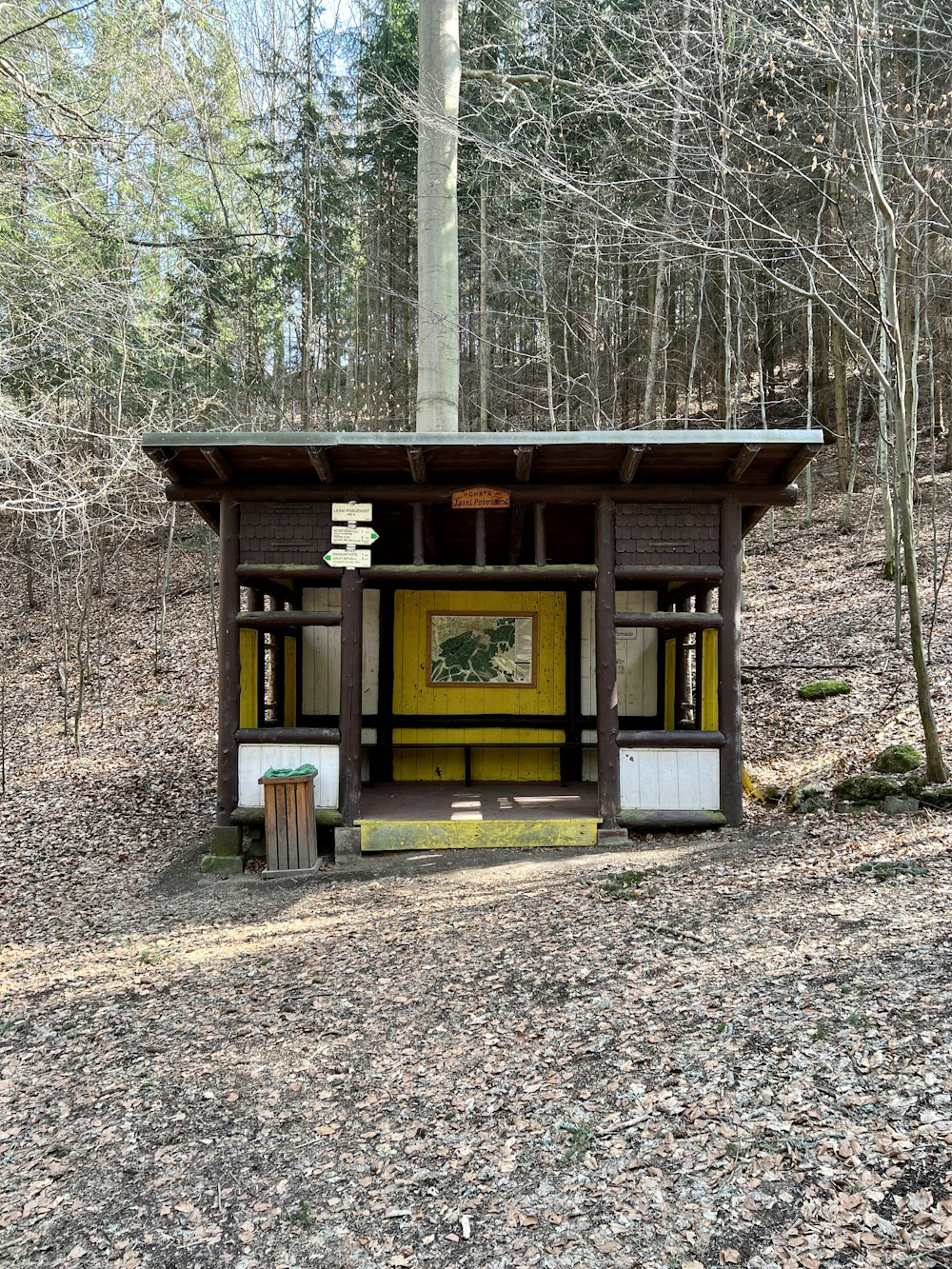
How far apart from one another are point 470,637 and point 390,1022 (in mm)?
5779

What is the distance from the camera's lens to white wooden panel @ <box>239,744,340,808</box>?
23.3ft

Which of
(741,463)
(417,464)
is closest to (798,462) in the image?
(741,463)

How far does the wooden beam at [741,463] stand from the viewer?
637cm

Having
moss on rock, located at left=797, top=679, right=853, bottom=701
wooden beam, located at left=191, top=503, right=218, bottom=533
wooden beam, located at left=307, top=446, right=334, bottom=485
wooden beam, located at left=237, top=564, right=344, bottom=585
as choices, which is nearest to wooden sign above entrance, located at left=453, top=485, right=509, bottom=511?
wooden beam, located at left=307, top=446, right=334, bottom=485

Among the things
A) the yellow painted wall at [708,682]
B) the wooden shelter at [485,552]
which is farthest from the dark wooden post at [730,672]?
the yellow painted wall at [708,682]

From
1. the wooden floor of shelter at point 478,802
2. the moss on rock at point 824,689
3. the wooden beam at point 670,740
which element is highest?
the moss on rock at point 824,689

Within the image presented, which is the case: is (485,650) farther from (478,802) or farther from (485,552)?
(485,552)

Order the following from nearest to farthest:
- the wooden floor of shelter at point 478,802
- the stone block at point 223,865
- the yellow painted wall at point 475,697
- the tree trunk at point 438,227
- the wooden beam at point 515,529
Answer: the stone block at point 223,865 < the wooden floor of shelter at point 478,802 < the wooden beam at point 515,529 < the tree trunk at point 438,227 < the yellow painted wall at point 475,697

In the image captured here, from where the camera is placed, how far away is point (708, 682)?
322 inches

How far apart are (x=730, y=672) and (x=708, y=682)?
1.23m

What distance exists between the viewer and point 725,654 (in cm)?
700

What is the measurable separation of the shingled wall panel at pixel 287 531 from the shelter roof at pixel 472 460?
5.7 inches

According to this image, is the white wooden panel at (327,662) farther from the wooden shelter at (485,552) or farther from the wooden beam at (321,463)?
the wooden beam at (321,463)

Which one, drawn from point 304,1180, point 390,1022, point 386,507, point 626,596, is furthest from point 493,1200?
point 626,596
